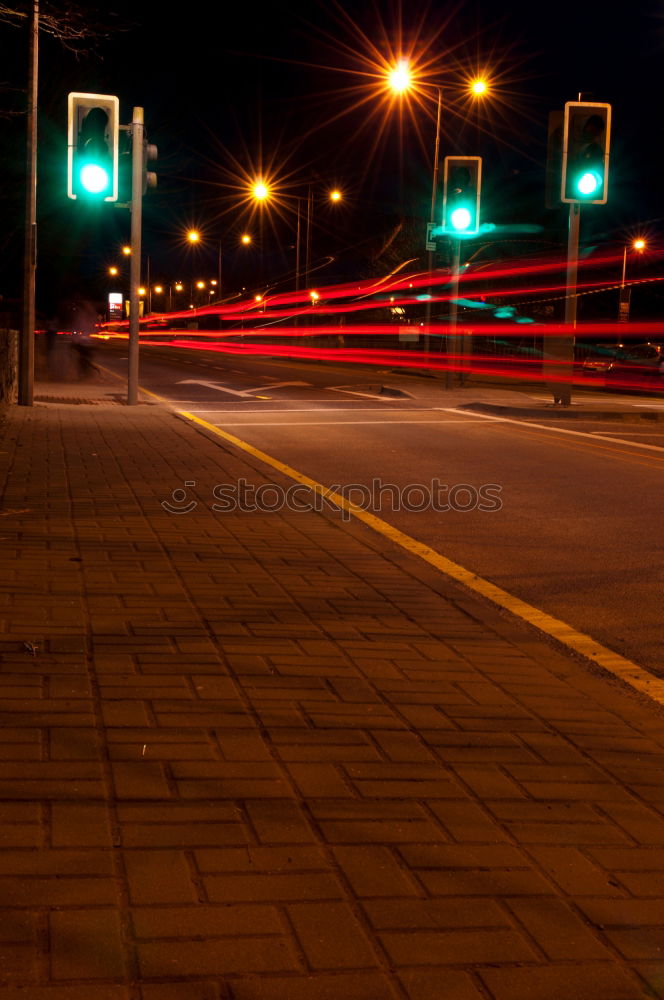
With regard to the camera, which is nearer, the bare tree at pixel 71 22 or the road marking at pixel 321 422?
the bare tree at pixel 71 22

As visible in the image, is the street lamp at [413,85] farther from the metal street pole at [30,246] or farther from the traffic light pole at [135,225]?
the metal street pole at [30,246]

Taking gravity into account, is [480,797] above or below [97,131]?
below

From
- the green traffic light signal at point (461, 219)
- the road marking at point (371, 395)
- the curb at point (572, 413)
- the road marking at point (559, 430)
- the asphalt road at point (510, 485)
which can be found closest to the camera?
the asphalt road at point (510, 485)

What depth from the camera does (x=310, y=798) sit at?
4074 millimetres

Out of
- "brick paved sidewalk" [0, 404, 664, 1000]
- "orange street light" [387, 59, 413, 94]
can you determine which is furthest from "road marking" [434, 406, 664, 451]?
"brick paved sidewalk" [0, 404, 664, 1000]

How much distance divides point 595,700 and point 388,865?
6.61 ft

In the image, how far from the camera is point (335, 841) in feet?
12.3

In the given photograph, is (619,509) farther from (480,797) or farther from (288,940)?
(288,940)

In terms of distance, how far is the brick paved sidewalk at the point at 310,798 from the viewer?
3061 mm

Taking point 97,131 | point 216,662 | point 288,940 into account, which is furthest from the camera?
point 97,131

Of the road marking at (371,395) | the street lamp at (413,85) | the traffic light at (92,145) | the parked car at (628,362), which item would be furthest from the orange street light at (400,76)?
the traffic light at (92,145)

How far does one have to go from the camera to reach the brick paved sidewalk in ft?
10.0

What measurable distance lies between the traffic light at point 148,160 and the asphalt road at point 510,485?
159 inches

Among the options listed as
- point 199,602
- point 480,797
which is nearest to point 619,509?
point 199,602
